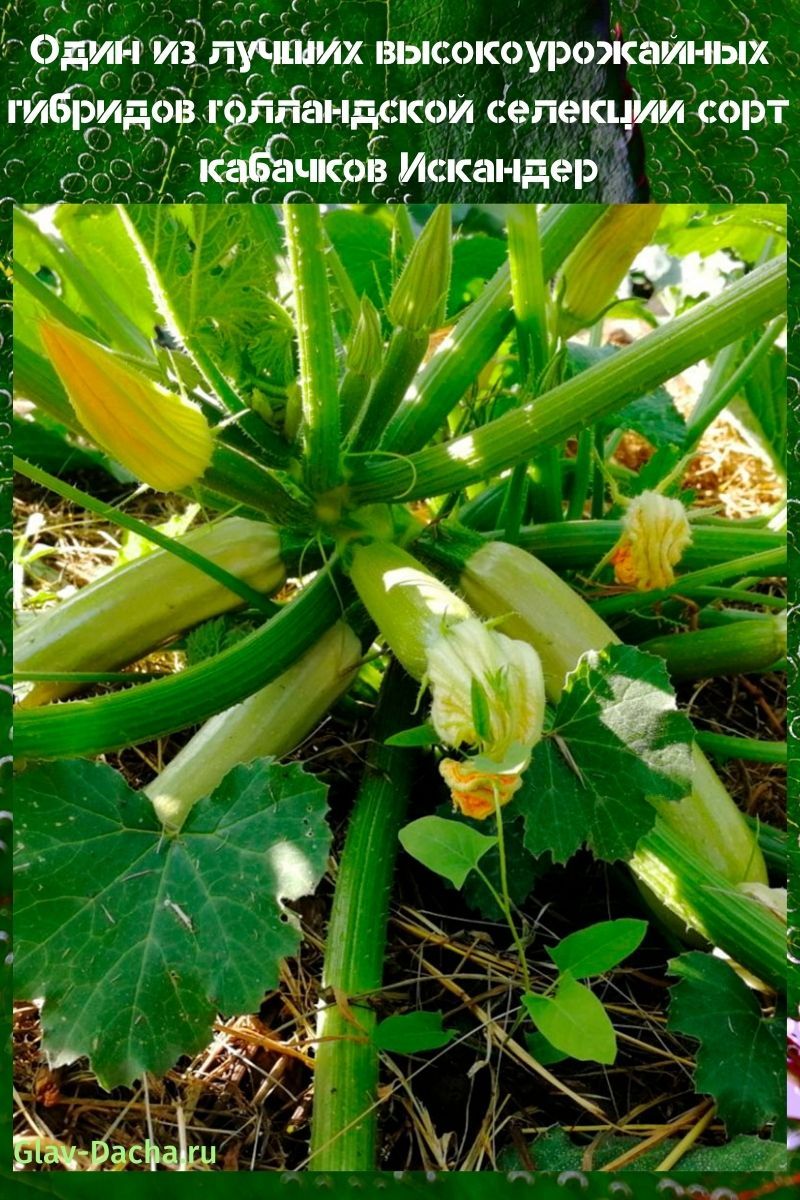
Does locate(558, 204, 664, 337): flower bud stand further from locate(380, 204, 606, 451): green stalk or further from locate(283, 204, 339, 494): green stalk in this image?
locate(283, 204, 339, 494): green stalk

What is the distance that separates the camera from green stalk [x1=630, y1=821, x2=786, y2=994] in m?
1.09

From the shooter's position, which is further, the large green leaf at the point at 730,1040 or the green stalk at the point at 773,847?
the green stalk at the point at 773,847

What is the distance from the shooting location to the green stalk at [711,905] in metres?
1.09

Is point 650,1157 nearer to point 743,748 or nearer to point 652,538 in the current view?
point 743,748

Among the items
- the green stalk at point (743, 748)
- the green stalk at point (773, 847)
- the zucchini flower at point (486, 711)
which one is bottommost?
the green stalk at point (773, 847)

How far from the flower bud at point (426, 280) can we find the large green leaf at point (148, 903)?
1.71 ft

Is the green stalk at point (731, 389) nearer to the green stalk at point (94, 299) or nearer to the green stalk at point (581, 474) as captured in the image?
the green stalk at point (581, 474)

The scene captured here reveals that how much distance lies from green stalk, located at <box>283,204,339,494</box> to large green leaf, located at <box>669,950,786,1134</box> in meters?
0.68

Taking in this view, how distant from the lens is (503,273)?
1526 millimetres

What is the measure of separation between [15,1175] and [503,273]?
1.18 m

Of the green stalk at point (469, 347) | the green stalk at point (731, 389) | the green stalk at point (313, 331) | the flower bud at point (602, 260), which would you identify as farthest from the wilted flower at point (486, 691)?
the green stalk at point (731, 389)

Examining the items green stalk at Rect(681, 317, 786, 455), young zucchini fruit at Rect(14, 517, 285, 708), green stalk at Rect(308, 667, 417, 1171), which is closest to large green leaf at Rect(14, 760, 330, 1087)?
green stalk at Rect(308, 667, 417, 1171)

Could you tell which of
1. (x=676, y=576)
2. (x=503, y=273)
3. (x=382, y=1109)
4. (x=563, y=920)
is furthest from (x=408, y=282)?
(x=382, y=1109)

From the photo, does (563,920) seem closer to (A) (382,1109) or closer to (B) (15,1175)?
(A) (382,1109)
